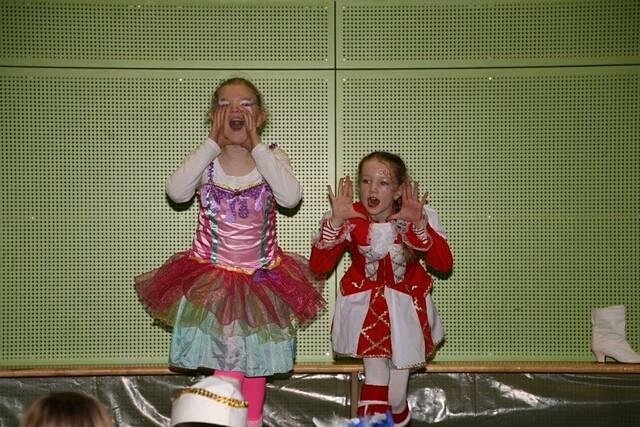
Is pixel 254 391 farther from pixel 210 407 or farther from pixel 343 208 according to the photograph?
pixel 210 407

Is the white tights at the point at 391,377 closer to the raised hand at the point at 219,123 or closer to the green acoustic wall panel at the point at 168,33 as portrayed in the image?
the raised hand at the point at 219,123

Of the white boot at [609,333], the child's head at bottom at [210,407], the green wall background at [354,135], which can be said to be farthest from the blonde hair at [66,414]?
the white boot at [609,333]

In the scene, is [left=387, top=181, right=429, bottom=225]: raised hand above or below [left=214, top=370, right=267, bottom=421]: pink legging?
above

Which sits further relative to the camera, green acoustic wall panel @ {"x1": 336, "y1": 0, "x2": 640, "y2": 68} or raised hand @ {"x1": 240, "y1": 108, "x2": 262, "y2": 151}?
green acoustic wall panel @ {"x1": 336, "y1": 0, "x2": 640, "y2": 68}

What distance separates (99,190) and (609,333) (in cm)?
310

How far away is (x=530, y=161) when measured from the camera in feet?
14.6

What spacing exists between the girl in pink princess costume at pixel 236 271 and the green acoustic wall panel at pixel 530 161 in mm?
1006

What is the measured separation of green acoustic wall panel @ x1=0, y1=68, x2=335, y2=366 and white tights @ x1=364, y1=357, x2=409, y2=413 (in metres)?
0.97

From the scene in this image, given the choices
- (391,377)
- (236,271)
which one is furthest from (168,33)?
(391,377)

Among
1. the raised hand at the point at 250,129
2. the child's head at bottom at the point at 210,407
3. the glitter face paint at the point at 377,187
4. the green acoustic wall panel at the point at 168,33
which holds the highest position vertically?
the green acoustic wall panel at the point at 168,33

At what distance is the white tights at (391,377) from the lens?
3.47 meters

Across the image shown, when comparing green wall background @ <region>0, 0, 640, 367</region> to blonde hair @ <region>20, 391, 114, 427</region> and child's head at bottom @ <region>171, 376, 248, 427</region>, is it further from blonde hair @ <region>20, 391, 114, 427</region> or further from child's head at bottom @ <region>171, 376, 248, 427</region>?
blonde hair @ <region>20, 391, 114, 427</region>

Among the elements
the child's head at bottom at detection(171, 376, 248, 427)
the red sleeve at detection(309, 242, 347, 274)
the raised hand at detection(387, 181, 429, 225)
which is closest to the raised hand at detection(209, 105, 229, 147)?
the red sleeve at detection(309, 242, 347, 274)

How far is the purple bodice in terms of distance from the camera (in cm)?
352
